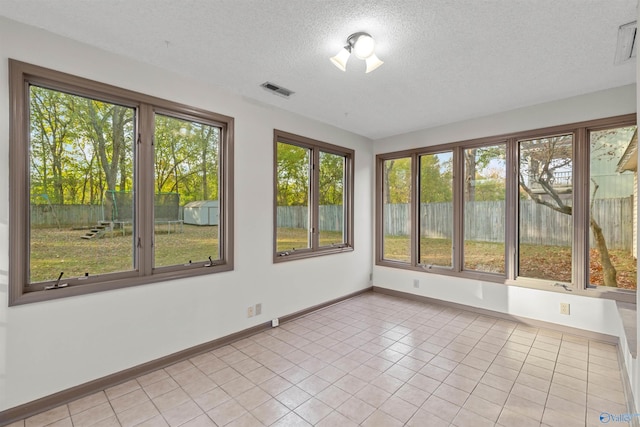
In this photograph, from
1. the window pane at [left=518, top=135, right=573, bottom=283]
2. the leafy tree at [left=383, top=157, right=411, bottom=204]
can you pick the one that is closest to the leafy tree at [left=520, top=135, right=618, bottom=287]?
the window pane at [left=518, top=135, right=573, bottom=283]

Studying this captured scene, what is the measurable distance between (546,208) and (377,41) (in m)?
2.90

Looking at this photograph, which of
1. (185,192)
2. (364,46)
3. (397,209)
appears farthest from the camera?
(397,209)

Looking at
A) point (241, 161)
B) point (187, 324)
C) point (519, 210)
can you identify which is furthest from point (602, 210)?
point (187, 324)

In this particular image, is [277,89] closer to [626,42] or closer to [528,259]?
[626,42]

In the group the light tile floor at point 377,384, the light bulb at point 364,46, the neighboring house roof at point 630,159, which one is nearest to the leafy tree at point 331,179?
the light tile floor at point 377,384

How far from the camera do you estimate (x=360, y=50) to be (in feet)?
6.92

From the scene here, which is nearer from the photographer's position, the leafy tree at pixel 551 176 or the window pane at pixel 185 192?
the window pane at pixel 185 192

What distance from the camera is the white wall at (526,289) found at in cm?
302

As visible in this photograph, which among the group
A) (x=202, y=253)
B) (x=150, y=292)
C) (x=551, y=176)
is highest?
(x=551, y=176)

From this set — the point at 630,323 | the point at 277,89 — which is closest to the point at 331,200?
the point at 277,89

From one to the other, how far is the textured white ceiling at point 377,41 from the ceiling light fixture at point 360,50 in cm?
5

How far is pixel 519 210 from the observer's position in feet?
12.1

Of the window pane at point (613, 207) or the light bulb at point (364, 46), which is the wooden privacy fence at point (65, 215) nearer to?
the light bulb at point (364, 46)

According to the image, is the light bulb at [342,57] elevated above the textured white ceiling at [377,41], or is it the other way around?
the textured white ceiling at [377,41]
